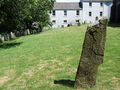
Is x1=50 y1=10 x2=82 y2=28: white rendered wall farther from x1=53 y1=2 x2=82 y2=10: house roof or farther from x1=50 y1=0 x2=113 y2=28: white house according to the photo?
x1=53 y1=2 x2=82 y2=10: house roof

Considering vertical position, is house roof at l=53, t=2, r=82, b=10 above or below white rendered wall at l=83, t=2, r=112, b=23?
above

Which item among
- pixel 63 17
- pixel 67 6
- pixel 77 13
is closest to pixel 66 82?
pixel 63 17

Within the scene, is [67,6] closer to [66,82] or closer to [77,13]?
[77,13]

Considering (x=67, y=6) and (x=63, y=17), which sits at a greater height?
(x=67, y=6)

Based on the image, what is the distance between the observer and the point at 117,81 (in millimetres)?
8062

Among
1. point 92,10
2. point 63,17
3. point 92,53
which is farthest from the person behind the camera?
point 63,17

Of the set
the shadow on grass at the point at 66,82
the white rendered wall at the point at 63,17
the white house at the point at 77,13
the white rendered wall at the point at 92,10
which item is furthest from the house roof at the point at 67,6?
the shadow on grass at the point at 66,82

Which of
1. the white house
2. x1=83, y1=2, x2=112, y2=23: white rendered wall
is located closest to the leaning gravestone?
the white house

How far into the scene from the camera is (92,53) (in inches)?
285

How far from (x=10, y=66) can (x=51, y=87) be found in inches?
195

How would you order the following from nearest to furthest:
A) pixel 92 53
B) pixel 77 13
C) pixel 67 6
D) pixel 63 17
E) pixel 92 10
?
pixel 92 53 < pixel 92 10 < pixel 77 13 < pixel 63 17 < pixel 67 6

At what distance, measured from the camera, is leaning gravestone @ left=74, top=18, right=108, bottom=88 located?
7.11 meters

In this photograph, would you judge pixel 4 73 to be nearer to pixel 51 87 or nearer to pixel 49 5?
pixel 51 87

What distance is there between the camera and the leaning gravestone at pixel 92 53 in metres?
7.11
